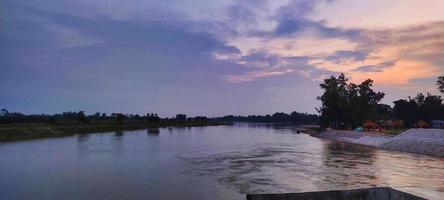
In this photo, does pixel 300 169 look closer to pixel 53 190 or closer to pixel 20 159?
pixel 53 190

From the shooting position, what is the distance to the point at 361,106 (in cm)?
10725

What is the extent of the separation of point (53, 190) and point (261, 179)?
46.6 ft

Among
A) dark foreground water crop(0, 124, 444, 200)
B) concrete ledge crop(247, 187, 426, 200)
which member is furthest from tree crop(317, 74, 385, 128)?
concrete ledge crop(247, 187, 426, 200)

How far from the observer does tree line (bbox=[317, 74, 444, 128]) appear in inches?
4237

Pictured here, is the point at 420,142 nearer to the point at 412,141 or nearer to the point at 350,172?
the point at 412,141

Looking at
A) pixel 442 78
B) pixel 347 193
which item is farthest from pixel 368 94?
pixel 347 193

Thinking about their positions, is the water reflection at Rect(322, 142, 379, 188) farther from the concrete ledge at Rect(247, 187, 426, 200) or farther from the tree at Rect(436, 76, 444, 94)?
the tree at Rect(436, 76, 444, 94)

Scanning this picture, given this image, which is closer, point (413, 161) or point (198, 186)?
point (198, 186)

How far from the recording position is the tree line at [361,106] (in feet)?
353

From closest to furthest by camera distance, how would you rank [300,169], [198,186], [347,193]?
[347,193]
[198,186]
[300,169]

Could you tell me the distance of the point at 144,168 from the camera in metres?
38.8

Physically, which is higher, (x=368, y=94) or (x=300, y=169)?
(x=368, y=94)

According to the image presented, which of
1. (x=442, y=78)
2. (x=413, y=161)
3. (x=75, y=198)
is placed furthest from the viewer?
(x=442, y=78)

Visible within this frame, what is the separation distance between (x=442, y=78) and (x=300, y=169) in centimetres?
8437
